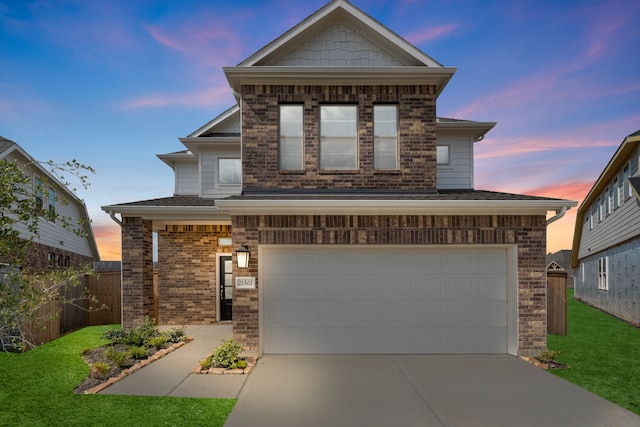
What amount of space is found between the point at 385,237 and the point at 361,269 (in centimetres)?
88

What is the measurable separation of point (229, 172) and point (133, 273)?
4408 millimetres

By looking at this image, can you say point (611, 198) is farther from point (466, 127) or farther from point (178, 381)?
point (178, 381)

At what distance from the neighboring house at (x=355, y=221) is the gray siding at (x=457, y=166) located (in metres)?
2.84

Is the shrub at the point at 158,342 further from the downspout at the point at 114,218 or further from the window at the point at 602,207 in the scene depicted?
the window at the point at 602,207

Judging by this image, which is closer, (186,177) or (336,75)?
(336,75)

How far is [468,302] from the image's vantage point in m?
9.04

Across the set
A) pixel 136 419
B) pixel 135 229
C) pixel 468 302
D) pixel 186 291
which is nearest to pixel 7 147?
pixel 135 229

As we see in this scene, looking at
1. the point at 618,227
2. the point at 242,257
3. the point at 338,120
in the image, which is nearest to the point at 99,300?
the point at 242,257

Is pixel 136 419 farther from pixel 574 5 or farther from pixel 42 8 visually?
pixel 574 5

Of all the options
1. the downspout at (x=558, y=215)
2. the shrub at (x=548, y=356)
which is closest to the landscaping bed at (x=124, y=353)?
the shrub at (x=548, y=356)

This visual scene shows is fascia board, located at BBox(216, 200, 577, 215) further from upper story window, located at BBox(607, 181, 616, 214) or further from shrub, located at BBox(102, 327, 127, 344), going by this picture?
upper story window, located at BBox(607, 181, 616, 214)

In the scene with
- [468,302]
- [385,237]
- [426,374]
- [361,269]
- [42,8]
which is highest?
[42,8]

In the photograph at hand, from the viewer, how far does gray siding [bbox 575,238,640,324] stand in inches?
566

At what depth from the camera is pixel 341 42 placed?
34.9 ft
